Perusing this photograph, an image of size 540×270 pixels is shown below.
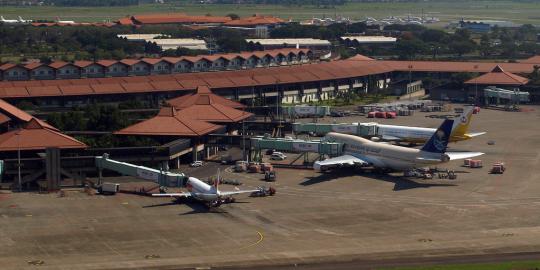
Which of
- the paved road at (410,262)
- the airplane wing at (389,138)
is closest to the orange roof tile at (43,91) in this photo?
the airplane wing at (389,138)

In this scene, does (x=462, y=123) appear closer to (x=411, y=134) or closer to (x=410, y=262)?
(x=411, y=134)

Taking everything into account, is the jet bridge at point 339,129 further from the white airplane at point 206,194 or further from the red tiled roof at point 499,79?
the red tiled roof at point 499,79

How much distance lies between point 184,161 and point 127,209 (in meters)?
24.4

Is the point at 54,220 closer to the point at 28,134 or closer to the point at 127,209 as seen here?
the point at 127,209

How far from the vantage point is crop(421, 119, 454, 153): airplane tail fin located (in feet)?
329

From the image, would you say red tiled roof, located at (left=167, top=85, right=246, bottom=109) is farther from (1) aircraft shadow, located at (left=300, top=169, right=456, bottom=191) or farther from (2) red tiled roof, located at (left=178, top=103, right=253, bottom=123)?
(1) aircraft shadow, located at (left=300, top=169, right=456, bottom=191)

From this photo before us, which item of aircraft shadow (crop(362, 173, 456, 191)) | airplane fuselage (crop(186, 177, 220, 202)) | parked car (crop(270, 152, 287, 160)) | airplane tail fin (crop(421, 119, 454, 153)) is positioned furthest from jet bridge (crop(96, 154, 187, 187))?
airplane tail fin (crop(421, 119, 454, 153))

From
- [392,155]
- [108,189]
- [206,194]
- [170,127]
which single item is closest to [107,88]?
[170,127]

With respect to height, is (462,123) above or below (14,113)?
above

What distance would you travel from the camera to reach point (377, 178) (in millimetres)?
105500

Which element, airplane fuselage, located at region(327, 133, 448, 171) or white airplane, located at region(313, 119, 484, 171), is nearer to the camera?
white airplane, located at region(313, 119, 484, 171)

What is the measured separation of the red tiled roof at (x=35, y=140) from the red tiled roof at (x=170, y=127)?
9907 millimetres

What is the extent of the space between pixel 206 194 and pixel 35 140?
23.3 m

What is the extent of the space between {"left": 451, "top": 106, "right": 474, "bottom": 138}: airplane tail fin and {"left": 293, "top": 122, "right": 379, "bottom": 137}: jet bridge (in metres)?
13.0
